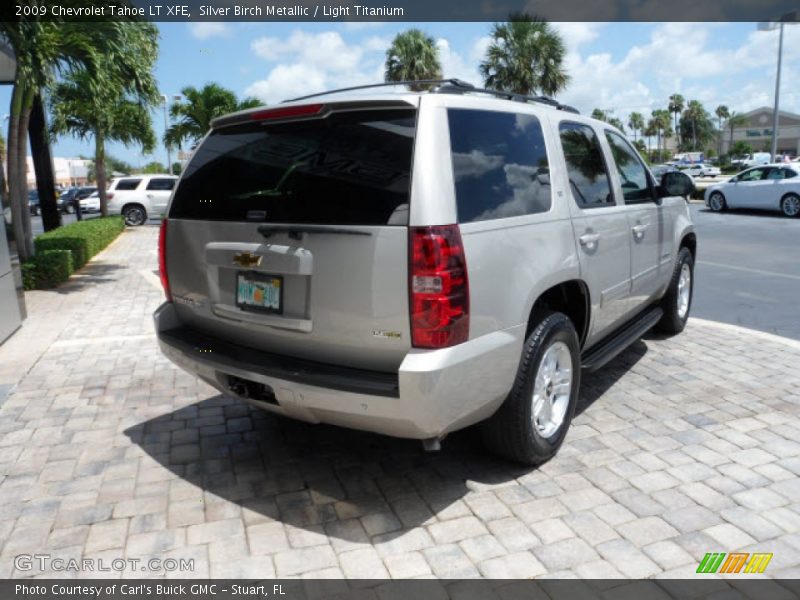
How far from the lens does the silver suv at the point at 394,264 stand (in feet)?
9.05

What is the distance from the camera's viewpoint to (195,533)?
3.02m

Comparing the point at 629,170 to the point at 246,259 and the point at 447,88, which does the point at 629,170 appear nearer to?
the point at 447,88

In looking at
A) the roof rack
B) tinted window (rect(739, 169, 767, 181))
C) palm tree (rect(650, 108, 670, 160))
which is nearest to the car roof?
the roof rack

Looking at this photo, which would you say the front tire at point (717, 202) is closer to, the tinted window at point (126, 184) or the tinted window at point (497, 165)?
the tinted window at point (497, 165)

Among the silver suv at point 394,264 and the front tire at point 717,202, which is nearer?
the silver suv at point 394,264

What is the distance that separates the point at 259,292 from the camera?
10.5 feet

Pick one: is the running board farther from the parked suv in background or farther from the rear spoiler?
the parked suv in background

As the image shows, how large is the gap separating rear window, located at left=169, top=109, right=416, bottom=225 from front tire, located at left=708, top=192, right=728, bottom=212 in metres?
19.7

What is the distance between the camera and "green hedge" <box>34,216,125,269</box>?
11.6 meters

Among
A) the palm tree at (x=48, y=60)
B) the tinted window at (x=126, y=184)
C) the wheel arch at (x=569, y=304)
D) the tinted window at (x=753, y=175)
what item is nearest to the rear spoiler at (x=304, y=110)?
the wheel arch at (x=569, y=304)

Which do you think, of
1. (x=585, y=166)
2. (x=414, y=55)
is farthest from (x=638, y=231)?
(x=414, y=55)

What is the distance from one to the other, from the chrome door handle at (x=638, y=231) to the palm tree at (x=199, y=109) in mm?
24116

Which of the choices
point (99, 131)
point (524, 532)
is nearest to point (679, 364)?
point (524, 532)
